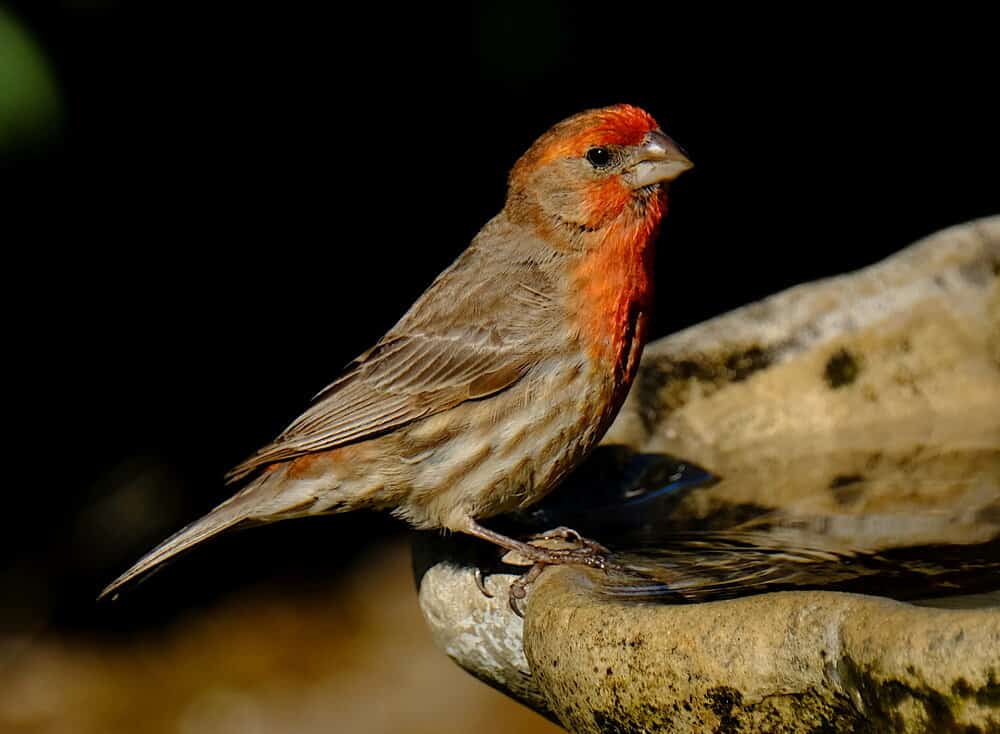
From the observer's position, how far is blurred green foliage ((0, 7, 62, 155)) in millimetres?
5047

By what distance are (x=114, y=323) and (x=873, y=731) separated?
21.7ft

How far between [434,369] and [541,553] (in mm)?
917

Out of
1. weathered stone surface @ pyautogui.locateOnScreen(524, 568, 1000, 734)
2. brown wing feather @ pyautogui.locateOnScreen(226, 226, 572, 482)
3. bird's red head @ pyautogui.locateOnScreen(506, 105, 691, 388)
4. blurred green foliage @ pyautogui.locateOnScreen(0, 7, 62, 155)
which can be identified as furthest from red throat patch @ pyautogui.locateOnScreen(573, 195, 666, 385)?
blurred green foliage @ pyautogui.locateOnScreen(0, 7, 62, 155)

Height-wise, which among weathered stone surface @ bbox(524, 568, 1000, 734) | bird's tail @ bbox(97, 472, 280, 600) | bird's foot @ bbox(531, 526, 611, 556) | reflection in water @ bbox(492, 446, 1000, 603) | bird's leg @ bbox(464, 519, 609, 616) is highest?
bird's tail @ bbox(97, 472, 280, 600)

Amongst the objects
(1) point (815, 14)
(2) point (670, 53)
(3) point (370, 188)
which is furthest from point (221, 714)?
(1) point (815, 14)

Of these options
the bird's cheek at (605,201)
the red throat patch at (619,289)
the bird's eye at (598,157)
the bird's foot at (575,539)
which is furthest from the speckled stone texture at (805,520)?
the bird's eye at (598,157)

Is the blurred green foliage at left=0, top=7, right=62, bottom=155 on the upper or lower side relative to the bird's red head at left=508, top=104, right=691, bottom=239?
upper

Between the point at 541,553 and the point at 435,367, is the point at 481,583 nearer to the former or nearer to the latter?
the point at 541,553

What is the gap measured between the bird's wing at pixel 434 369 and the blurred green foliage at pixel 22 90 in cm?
138

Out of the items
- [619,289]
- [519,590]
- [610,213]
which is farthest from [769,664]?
[610,213]

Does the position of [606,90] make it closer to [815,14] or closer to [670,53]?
[670,53]

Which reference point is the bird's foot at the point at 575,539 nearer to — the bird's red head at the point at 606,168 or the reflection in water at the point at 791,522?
the reflection in water at the point at 791,522

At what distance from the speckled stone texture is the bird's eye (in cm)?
69

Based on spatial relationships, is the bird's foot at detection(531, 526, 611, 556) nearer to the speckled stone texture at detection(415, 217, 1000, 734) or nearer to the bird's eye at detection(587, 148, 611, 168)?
the speckled stone texture at detection(415, 217, 1000, 734)
